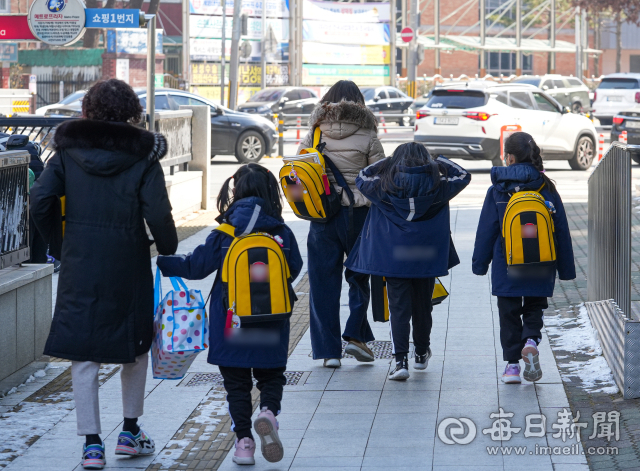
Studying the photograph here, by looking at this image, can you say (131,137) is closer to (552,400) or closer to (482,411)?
(482,411)

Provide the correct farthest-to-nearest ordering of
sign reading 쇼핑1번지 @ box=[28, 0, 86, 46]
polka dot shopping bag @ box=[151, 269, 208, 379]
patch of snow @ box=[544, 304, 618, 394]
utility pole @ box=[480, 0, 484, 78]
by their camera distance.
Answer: utility pole @ box=[480, 0, 484, 78] < sign reading 쇼핑1번지 @ box=[28, 0, 86, 46] < patch of snow @ box=[544, 304, 618, 394] < polka dot shopping bag @ box=[151, 269, 208, 379]

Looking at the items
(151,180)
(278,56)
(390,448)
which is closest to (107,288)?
(151,180)

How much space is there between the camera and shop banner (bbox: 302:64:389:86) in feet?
150

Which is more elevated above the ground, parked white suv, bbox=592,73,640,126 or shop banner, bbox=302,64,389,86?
shop banner, bbox=302,64,389,86

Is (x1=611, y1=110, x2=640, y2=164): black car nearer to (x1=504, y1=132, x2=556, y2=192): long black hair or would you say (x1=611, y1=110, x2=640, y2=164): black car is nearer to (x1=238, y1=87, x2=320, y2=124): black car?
(x1=238, y1=87, x2=320, y2=124): black car

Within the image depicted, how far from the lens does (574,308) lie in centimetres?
783

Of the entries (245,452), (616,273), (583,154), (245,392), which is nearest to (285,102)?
(583,154)

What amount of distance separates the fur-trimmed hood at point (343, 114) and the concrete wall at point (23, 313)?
2020mm

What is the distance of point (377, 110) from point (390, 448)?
32833 mm

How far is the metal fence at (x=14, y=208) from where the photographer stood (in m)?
5.86

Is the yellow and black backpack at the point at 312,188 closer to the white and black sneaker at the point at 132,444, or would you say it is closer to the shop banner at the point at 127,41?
the white and black sneaker at the point at 132,444

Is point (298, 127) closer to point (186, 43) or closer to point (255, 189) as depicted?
point (186, 43)

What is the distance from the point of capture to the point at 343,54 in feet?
155

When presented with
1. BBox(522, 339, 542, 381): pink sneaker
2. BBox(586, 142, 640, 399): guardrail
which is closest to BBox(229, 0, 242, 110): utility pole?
BBox(586, 142, 640, 399): guardrail
